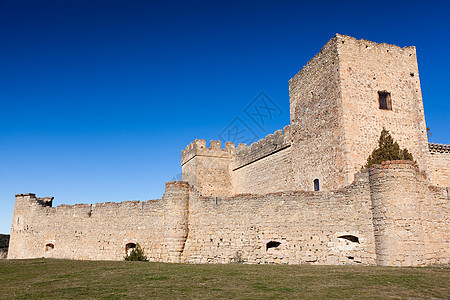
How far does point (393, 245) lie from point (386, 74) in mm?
9914

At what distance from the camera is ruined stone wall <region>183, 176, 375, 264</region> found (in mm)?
11898

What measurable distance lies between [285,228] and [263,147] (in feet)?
38.0

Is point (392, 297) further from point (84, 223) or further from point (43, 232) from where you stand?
point (43, 232)

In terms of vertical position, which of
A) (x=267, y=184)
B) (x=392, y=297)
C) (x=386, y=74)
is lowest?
(x=392, y=297)

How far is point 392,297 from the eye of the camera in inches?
270

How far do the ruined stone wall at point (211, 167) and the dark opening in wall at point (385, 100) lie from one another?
43.0ft

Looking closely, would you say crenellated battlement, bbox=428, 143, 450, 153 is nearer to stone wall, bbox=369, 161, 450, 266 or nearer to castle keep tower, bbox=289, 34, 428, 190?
castle keep tower, bbox=289, 34, 428, 190

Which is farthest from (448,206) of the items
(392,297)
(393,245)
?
(392,297)

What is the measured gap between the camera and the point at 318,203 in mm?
12539

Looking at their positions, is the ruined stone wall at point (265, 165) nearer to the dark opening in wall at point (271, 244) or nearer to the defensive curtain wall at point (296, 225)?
the defensive curtain wall at point (296, 225)

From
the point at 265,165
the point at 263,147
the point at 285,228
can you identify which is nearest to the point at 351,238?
the point at 285,228

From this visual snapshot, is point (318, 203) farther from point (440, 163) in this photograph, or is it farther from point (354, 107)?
point (440, 163)

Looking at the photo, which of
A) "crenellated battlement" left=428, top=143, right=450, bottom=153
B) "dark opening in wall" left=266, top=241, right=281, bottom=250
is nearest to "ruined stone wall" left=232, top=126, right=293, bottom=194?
"crenellated battlement" left=428, top=143, right=450, bottom=153

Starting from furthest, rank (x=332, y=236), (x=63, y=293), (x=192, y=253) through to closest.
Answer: (x=192, y=253), (x=332, y=236), (x=63, y=293)
